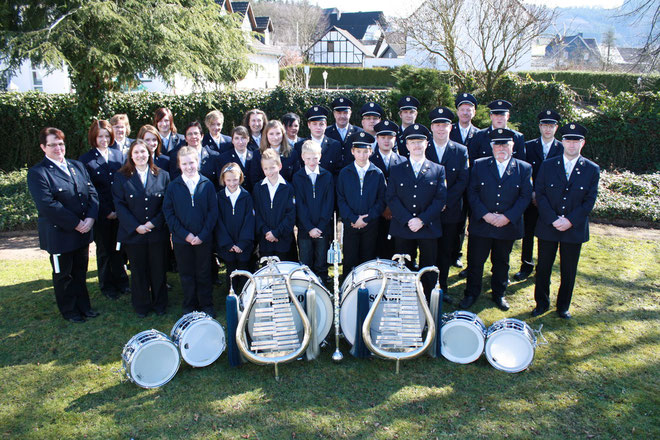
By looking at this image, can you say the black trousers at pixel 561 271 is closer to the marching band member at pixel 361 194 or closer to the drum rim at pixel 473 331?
the drum rim at pixel 473 331

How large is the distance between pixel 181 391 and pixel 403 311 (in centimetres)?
221

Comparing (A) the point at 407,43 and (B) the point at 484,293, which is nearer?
(B) the point at 484,293

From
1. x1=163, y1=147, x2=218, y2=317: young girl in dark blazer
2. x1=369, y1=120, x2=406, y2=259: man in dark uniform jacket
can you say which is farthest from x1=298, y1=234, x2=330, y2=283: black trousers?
x1=163, y1=147, x2=218, y2=317: young girl in dark blazer

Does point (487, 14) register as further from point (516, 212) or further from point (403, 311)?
point (403, 311)

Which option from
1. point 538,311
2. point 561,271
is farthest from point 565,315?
point 561,271

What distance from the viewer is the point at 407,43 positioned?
1786 cm

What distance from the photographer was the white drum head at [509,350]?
4.67 m

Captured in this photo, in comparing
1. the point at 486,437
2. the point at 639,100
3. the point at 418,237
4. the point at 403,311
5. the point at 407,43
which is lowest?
the point at 486,437

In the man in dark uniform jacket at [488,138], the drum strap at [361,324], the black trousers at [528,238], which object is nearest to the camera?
the drum strap at [361,324]

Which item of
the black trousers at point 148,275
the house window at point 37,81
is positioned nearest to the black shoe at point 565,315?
the black trousers at point 148,275

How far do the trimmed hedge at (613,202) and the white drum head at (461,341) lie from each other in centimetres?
677

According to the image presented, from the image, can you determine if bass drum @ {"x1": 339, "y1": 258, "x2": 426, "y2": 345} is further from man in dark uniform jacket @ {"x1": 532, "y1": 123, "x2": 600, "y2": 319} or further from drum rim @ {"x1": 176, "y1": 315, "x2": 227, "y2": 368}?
man in dark uniform jacket @ {"x1": 532, "y1": 123, "x2": 600, "y2": 319}

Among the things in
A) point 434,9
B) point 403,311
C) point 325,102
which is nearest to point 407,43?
point 434,9

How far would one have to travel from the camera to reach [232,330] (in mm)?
4617
